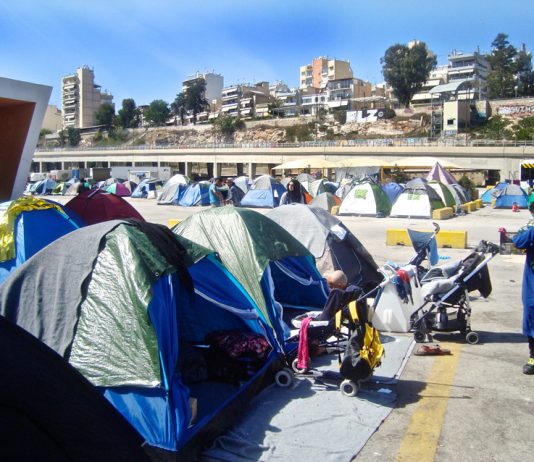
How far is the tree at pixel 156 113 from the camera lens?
384 feet

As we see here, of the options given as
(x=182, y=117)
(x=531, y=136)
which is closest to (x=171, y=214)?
(x=531, y=136)

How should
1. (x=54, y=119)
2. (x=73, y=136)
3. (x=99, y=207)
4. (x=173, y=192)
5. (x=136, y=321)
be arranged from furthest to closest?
(x=54, y=119), (x=73, y=136), (x=173, y=192), (x=99, y=207), (x=136, y=321)

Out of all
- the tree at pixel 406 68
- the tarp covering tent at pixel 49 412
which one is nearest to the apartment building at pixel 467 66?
the tree at pixel 406 68

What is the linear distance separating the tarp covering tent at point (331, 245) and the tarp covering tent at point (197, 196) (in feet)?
67.6

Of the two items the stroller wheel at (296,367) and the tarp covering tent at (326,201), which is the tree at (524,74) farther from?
the stroller wheel at (296,367)

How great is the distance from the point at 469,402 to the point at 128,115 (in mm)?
118204

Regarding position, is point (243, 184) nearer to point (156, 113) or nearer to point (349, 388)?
point (349, 388)

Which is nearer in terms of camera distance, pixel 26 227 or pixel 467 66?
pixel 26 227

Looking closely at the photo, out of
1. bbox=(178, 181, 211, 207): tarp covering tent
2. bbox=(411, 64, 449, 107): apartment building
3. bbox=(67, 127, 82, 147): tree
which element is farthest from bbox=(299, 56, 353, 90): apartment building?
bbox=(178, 181, 211, 207): tarp covering tent

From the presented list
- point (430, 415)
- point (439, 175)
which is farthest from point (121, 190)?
point (430, 415)

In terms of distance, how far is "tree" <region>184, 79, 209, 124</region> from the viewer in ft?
390

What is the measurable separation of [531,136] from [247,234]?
52.9 metres

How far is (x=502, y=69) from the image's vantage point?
80125 mm

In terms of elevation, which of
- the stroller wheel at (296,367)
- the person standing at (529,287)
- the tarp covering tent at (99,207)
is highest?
the tarp covering tent at (99,207)
